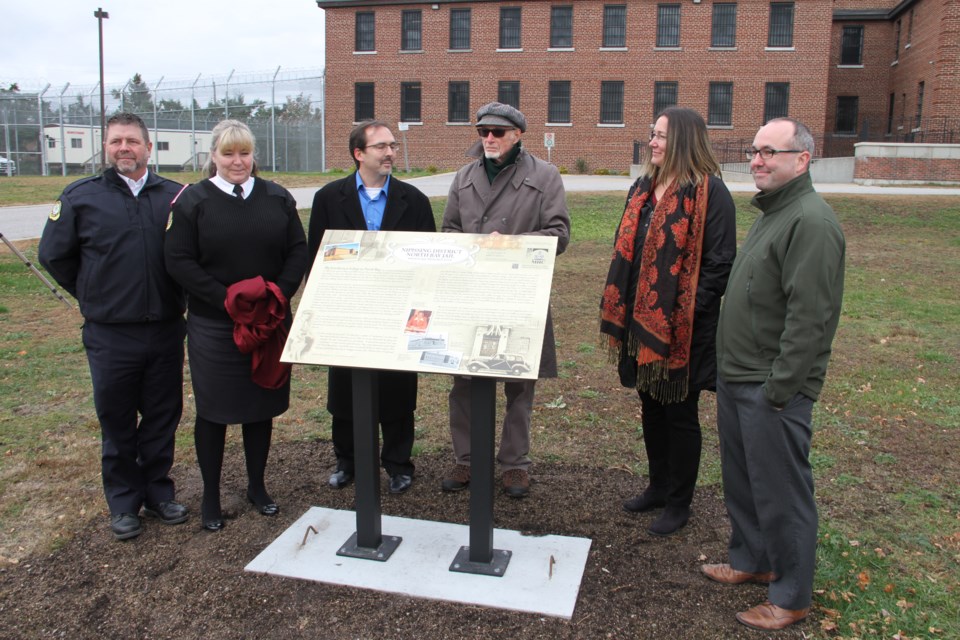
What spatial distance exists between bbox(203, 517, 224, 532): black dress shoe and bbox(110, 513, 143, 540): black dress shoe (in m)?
0.31

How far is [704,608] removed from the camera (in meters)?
3.34

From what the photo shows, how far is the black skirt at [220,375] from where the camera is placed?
3.94 m

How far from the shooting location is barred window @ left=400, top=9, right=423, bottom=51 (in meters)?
37.8

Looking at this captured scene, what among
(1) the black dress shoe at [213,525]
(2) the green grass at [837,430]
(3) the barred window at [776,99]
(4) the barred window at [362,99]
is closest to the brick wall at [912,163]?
(3) the barred window at [776,99]

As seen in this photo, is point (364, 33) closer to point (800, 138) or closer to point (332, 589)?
point (332, 589)

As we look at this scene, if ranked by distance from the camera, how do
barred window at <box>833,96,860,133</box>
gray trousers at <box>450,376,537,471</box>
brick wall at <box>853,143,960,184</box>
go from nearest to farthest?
1. gray trousers at <box>450,376,537,471</box>
2. brick wall at <box>853,143,960,184</box>
3. barred window at <box>833,96,860,133</box>

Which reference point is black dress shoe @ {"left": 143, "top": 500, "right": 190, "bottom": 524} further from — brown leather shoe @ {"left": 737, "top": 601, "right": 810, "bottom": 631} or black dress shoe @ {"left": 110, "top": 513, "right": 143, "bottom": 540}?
brown leather shoe @ {"left": 737, "top": 601, "right": 810, "bottom": 631}

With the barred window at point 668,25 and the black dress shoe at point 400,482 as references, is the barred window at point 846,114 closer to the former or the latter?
the barred window at point 668,25

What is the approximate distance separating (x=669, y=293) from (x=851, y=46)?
41.2 meters

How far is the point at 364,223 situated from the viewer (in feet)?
14.3

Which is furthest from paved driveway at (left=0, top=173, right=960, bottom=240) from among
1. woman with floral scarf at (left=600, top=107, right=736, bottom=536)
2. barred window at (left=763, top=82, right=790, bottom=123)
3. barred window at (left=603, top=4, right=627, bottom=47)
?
barred window at (left=603, top=4, right=627, bottom=47)

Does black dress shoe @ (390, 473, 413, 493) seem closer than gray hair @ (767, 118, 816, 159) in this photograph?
No

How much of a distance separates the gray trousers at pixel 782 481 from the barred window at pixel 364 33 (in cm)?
3806

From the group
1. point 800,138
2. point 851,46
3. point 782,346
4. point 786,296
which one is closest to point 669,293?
point 786,296
